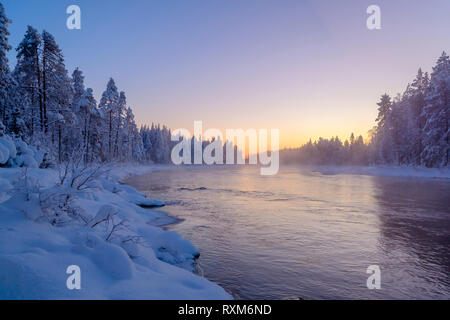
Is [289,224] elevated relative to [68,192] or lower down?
lower down

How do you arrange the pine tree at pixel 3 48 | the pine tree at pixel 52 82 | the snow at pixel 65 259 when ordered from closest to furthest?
the snow at pixel 65 259
the pine tree at pixel 3 48
the pine tree at pixel 52 82

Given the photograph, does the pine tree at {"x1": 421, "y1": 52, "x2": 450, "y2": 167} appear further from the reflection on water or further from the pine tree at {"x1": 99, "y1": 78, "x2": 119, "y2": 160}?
the pine tree at {"x1": 99, "y1": 78, "x2": 119, "y2": 160}

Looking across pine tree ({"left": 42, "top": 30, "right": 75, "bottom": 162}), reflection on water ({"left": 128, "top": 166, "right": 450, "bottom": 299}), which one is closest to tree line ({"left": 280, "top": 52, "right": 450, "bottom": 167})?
reflection on water ({"left": 128, "top": 166, "right": 450, "bottom": 299})

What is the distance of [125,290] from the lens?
429cm

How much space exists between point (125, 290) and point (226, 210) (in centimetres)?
1225

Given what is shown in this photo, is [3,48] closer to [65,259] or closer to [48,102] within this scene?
[48,102]

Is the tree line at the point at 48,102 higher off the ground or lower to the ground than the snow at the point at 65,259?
higher

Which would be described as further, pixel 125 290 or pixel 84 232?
pixel 84 232

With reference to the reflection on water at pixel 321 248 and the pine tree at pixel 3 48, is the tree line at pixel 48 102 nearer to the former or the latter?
the pine tree at pixel 3 48

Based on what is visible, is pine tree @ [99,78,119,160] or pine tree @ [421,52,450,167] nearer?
pine tree @ [421,52,450,167]

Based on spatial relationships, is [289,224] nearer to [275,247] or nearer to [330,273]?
[275,247]

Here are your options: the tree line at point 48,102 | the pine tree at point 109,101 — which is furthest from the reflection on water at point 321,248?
the pine tree at point 109,101

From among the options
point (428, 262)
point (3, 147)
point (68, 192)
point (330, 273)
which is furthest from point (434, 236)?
point (3, 147)

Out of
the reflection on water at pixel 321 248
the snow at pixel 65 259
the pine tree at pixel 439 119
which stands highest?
the pine tree at pixel 439 119
